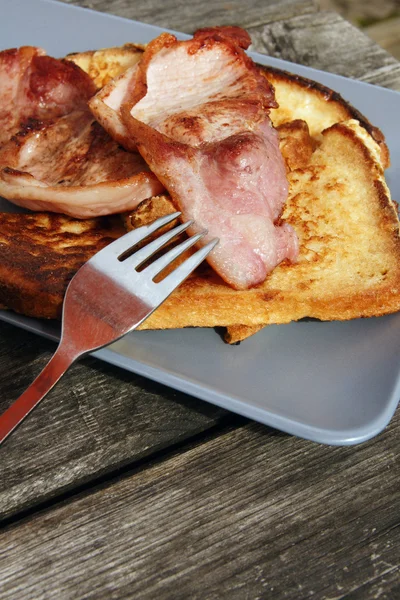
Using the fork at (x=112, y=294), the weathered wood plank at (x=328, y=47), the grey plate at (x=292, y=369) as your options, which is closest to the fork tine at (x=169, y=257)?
the fork at (x=112, y=294)

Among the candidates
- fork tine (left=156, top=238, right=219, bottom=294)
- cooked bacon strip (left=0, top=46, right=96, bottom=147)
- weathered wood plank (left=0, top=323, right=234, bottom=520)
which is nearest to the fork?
fork tine (left=156, top=238, right=219, bottom=294)

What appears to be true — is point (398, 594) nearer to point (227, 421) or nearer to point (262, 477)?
point (262, 477)

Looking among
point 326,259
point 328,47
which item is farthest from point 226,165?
point 328,47

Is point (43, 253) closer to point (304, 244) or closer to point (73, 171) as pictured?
point (73, 171)

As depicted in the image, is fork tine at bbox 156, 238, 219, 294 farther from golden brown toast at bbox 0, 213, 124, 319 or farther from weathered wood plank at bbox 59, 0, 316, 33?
weathered wood plank at bbox 59, 0, 316, 33

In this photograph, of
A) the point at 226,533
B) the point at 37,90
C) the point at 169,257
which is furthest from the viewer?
the point at 37,90

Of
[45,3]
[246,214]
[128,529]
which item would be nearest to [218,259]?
[246,214]
